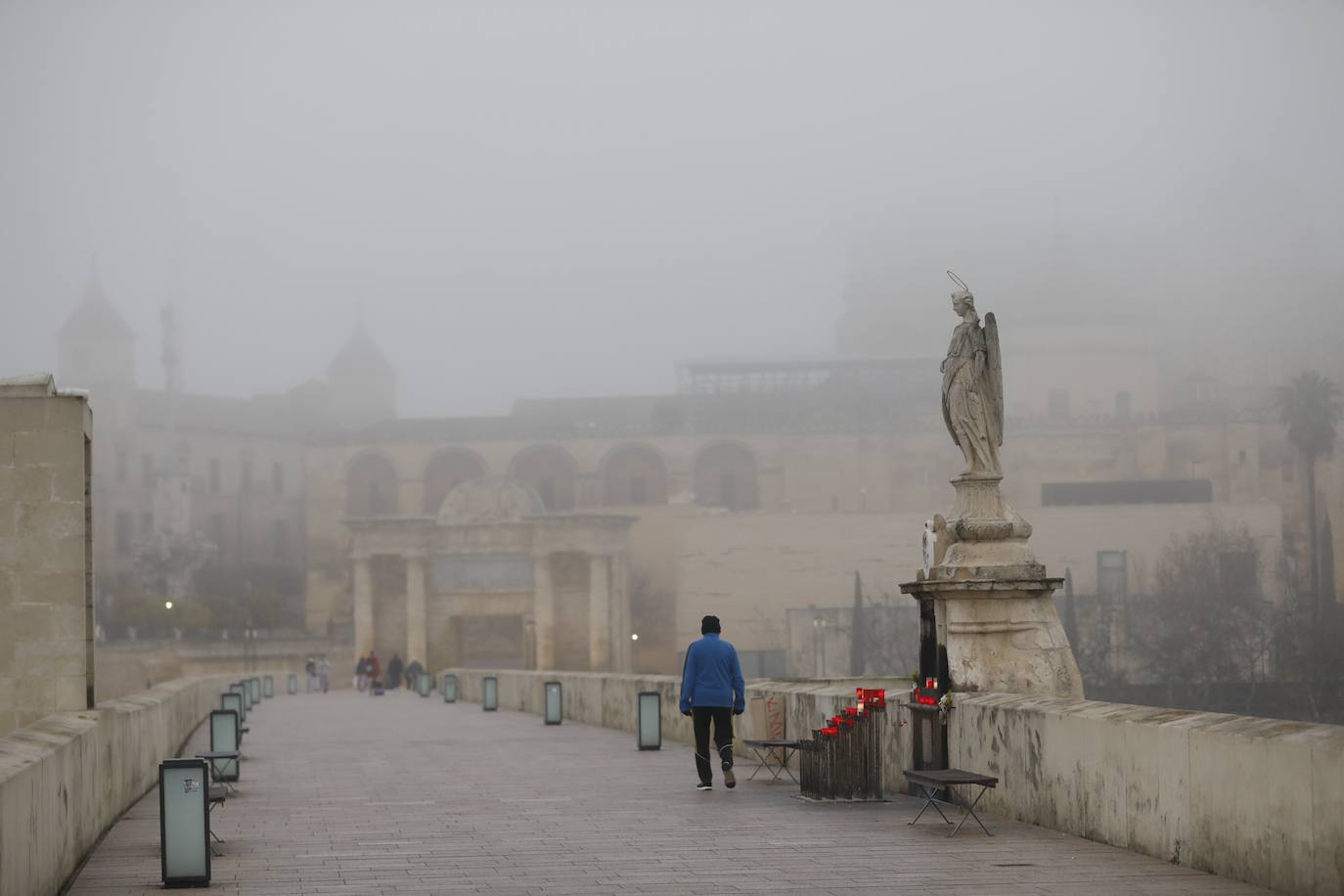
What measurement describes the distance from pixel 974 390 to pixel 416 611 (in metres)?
48.2

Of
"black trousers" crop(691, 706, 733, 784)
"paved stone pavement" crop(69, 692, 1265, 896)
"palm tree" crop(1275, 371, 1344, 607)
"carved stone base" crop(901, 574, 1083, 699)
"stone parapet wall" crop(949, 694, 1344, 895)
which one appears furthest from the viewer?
"palm tree" crop(1275, 371, 1344, 607)

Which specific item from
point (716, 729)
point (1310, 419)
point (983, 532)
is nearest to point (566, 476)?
point (1310, 419)

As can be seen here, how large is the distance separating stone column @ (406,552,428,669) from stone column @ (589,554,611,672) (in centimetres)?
591

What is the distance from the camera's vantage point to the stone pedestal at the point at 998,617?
44.6 ft

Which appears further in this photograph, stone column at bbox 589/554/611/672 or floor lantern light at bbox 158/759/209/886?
stone column at bbox 589/554/611/672

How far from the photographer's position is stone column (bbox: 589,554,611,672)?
205 feet

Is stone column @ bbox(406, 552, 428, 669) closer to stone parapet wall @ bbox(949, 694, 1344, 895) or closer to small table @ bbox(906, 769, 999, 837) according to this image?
small table @ bbox(906, 769, 999, 837)

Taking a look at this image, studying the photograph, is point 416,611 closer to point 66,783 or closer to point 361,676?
point 361,676

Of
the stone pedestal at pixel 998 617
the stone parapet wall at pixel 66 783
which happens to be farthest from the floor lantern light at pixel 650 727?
the stone pedestal at pixel 998 617

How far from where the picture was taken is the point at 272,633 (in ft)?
271

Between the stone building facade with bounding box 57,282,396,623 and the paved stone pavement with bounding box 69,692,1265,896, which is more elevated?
the stone building facade with bounding box 57,282,396,623

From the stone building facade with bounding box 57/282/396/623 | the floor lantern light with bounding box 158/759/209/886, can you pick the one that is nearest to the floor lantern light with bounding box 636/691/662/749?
the floor lantern light with bounding box 158/759/209/886

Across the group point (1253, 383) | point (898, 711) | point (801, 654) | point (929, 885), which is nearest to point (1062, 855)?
point (929, 885)

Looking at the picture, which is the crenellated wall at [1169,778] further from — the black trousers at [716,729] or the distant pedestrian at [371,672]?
the distant pedestrian at [371,672]
